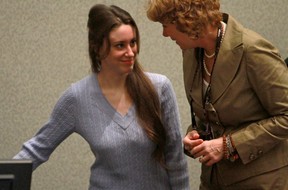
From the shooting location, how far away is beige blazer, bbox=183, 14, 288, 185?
1429mm

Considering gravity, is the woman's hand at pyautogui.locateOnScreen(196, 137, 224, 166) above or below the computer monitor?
below

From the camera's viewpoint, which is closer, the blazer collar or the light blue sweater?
the blazer collar

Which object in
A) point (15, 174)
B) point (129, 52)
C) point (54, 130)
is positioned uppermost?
point (129, 52)

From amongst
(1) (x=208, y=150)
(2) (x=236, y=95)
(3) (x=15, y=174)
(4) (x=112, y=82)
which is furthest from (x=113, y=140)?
(3) (x=15, y=174)

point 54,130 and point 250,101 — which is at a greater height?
point 250,101

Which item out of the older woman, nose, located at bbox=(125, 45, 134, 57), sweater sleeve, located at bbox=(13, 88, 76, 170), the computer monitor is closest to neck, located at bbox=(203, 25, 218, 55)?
the older woman

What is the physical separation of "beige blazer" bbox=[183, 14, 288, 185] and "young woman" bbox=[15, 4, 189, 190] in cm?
22

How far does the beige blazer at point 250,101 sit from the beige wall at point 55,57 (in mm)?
1364

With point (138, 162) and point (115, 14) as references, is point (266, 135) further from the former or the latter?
point (115, 14)

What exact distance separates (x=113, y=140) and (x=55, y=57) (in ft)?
4.28

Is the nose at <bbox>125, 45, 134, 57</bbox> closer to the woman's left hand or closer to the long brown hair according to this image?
the long brown hair

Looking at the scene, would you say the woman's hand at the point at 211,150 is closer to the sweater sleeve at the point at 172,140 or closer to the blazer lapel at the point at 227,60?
the blazer lapel at the point at 227,60

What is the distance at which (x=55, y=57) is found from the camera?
2840 mm

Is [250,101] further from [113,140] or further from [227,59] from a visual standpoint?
[113,140]
